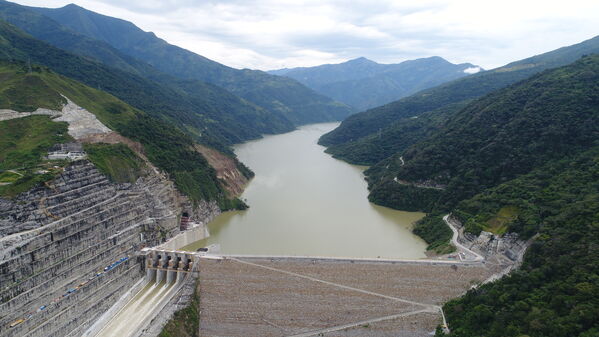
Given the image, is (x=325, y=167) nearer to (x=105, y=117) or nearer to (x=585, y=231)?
(x=105, y=117)

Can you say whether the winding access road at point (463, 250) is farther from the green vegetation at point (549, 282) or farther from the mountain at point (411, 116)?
the mountain at point (411, 116)

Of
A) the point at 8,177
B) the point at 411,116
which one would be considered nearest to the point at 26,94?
the point at 8,177

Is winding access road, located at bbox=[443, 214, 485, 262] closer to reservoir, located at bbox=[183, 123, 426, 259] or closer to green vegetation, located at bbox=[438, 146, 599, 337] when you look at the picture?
reservoir, located at bbox=[183, 123, 426, 259]

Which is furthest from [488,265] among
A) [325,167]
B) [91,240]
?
Result: [325,167]

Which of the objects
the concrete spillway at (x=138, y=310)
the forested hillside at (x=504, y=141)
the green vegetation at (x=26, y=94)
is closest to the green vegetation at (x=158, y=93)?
the green vegetation at (x=26, y=94)

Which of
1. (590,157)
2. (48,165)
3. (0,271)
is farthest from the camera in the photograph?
(590,157)

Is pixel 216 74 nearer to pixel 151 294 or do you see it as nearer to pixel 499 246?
pixel 151 294

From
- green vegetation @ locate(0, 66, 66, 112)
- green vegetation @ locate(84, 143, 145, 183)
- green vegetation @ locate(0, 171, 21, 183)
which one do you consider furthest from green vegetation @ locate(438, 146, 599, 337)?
green vegetation @ locate(0, 66, 66, 112)
